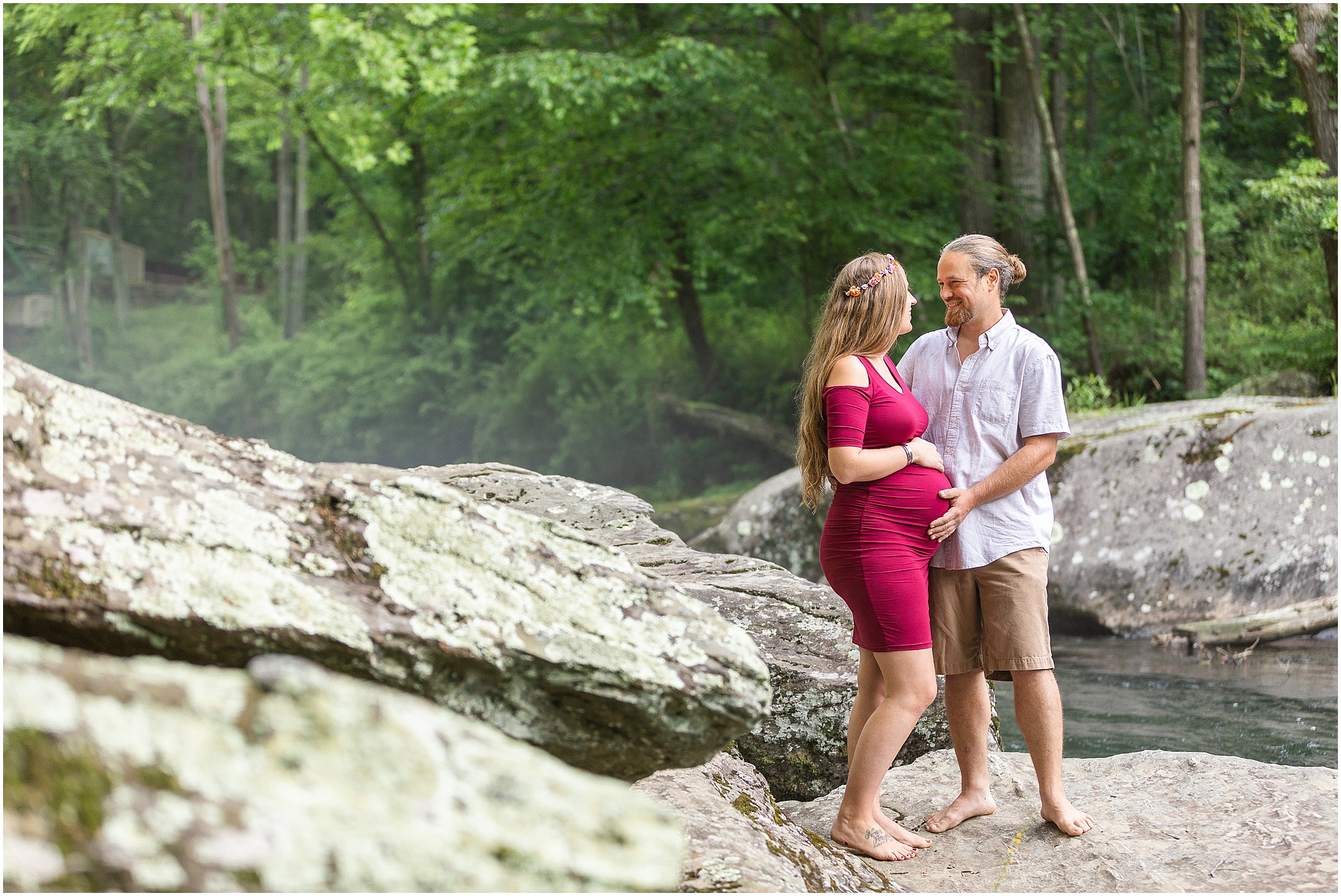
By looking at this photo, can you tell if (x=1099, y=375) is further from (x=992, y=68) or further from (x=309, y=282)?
(x=309, y=282)

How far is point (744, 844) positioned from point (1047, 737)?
50.0 inches

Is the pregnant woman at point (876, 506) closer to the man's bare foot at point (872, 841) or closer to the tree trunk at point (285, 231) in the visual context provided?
the man's bare foot at point (872, 841)

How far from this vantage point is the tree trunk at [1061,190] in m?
12.4

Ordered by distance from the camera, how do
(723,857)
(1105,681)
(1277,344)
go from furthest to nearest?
(1277,344) < (1105,681) < (723,857)

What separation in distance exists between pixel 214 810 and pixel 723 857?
1557mm

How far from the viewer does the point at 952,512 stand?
339 cm

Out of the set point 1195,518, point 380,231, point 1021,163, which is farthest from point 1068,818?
point 380,231

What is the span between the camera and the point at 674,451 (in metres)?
19.1

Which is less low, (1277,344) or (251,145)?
(251,145)

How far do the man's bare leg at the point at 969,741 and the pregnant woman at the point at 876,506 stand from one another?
10.1 inches

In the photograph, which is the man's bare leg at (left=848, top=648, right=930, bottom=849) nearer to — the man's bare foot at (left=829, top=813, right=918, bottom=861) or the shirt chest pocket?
the man's bare foot at (left=829, top=813, right=918, bottom=861)

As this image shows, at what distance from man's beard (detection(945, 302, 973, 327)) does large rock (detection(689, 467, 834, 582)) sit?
18.0ft

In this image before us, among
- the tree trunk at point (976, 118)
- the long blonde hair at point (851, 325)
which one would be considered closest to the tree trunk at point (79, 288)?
the tree trunk at point (976, 118)

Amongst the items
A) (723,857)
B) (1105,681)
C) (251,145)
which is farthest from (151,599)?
(251,145)
